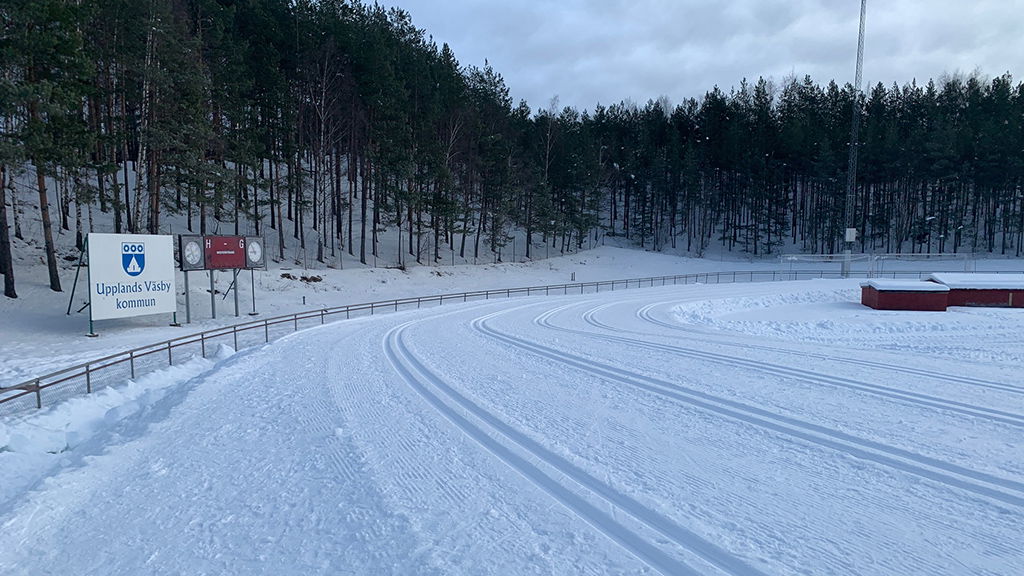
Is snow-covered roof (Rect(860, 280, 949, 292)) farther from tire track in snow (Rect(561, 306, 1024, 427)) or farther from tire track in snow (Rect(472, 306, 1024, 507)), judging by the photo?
tire track in snow (Rect(472, 306, 1024, 507))

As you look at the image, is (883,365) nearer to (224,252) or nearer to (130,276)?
(130,276)

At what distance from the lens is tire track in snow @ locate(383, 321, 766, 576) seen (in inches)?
166

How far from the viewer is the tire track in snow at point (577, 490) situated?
423cm

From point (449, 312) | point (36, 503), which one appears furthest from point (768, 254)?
point (36, 503)

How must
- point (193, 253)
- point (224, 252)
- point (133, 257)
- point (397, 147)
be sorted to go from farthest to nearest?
point (397, 147) → point (224, 252) → point (193, 253) → point (133, 257)

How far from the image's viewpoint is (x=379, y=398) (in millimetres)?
9336

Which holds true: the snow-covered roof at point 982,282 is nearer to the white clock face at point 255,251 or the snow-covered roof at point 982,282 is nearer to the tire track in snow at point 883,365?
the tire track in snow at point 883,365

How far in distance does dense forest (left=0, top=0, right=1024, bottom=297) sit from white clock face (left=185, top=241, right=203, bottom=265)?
A: 436 cm

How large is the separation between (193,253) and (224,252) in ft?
4.21

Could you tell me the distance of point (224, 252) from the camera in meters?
23.6

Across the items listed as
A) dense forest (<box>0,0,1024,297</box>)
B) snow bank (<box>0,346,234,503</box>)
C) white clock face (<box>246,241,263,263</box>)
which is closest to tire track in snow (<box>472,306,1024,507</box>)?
snow bank (<box>0,346,234,503</box>)

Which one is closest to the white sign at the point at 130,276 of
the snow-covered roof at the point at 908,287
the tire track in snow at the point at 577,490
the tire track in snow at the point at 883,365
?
the tire track in snow at the point at 577,490

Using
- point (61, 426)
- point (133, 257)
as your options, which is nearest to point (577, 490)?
point (61, 426)

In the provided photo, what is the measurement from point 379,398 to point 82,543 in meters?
4.73
